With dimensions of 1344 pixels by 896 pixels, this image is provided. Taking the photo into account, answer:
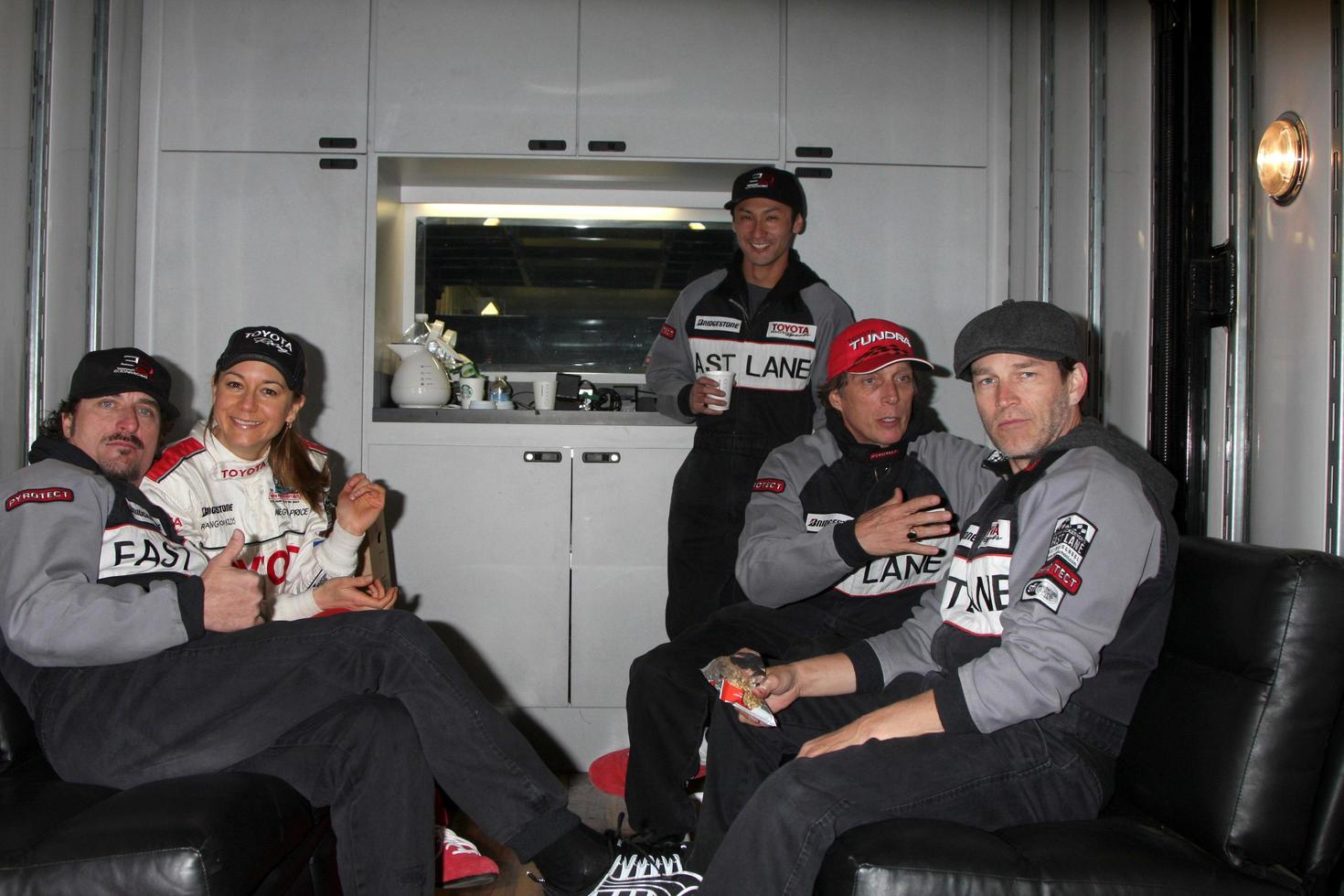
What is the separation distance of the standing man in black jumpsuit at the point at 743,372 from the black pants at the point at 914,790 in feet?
4.13

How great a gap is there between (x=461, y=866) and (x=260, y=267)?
6.54ft

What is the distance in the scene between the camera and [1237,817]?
4.15 feet

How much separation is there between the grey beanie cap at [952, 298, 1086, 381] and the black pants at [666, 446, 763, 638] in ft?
3.72

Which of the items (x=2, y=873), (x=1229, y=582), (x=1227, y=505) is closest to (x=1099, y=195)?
(x=1227, y=505)

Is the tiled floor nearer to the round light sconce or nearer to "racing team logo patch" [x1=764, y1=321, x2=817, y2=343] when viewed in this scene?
"racing team logo patch" [x1=764, y1=321, x2=817, y2=343]

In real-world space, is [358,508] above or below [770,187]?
below


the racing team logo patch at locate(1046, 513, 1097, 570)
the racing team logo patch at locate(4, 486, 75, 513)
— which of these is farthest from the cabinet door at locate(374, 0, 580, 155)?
the racing team logo patch at locate(1046, 513, 1097, 570)

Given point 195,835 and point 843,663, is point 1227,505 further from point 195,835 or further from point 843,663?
point 195,835

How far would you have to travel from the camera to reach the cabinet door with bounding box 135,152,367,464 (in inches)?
119

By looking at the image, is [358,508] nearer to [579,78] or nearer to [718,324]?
[718,324]

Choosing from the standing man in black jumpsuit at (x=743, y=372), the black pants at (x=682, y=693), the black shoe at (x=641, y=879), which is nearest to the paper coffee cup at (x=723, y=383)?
the standing man in black jumpsuit at (x=743, y=372)

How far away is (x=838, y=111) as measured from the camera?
308 centimetres

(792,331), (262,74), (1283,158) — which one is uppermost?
(262,74)

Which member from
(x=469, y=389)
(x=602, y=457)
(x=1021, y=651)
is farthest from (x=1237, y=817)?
(x=469, y=389)
